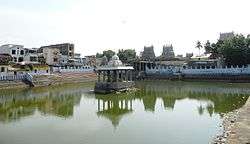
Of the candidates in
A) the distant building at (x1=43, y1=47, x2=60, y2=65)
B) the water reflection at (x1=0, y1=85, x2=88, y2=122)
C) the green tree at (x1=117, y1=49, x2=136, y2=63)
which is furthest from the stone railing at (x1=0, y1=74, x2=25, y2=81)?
the green tree at (x1=117, y1=49, x2=136, y2=63)

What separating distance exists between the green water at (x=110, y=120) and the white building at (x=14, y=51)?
28.4 metres

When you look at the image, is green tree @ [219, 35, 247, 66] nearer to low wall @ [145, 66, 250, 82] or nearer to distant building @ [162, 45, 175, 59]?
low wall @ [145, 66, 250, 82]

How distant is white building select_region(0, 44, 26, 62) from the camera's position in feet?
192

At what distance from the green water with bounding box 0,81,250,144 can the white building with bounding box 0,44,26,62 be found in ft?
93.2

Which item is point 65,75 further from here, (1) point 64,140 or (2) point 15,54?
(1) point 64,140

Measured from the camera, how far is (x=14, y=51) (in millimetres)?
59531

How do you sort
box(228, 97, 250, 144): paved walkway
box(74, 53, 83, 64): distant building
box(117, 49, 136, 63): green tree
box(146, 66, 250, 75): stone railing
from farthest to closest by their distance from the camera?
box(117, 49, 136, 63): green tree
box(74, 53, 83, 64): distant building
box(146, 66, 250, 75): stone railing
box(228, 97, 250, 144): paved walkway

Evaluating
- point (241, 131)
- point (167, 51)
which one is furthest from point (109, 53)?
point (241, 131)

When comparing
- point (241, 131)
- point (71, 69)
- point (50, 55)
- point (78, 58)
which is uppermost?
point (50, 55)

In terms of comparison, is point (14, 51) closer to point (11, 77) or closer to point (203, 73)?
point (11, 77)

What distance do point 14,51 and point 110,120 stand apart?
43.2 metres

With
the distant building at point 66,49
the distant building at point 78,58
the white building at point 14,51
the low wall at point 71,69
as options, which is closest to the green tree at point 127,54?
the distant building at point 78,58

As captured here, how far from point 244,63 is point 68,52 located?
39.0 m

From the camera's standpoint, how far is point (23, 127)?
19.0 m
